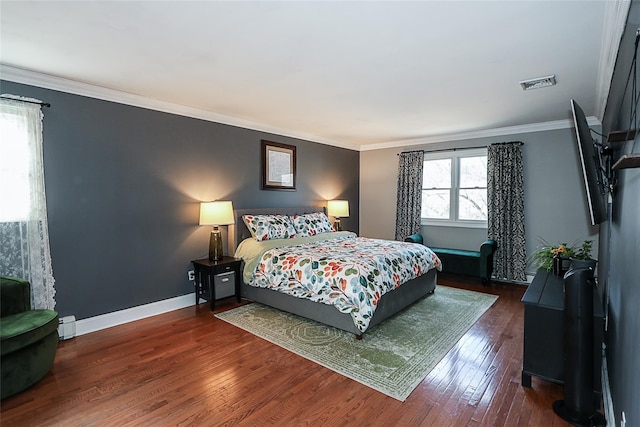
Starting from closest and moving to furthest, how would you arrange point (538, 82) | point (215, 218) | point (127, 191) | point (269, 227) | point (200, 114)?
point (538, 82), point (127, 191), point (215, 218), point (200, 114), point (269, 227)

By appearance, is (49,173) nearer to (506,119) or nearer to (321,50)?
(321,50)

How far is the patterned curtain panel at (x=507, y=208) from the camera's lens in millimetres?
4871

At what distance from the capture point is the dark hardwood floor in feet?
6.52

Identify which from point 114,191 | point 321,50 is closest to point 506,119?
point 321,50

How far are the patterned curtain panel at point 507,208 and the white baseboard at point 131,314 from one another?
456 cm

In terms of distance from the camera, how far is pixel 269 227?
4348 mm

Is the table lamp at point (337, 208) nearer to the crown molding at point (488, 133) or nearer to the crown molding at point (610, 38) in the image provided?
the crown molding at point (488, 133)

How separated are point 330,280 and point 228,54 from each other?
214 centimetres

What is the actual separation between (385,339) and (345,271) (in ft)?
2.42

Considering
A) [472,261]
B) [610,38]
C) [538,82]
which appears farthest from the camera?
[472,261]

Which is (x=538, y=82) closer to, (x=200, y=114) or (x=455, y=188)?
(x=455, y=188)

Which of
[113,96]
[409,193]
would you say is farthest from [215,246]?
[409,193]

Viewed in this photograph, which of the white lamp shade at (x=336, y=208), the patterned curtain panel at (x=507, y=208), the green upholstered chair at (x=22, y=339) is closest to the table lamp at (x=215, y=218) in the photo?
the green upholstered chair at (x=22, y=339)

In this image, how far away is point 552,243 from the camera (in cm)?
474
